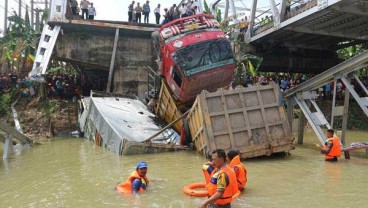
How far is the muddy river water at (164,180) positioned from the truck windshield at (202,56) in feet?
9.54

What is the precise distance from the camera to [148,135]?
13.1m

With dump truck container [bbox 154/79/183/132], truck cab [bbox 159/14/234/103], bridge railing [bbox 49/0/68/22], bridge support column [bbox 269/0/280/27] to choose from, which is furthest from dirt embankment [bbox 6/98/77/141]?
bridge support column [bbox 269/0/280/27]

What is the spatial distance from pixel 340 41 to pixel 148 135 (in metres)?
14.7

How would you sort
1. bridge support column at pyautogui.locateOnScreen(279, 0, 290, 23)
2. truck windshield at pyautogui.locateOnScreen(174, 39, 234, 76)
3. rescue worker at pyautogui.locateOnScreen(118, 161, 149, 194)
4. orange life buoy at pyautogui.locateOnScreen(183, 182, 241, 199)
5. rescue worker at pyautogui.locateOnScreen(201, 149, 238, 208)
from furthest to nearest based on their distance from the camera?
bridge support column at pyautogui.locateOnScreen(279, 0, 290, 23)
truck windshield at pyautogui.locateOnScreen(174, 39, 234, 76)
rescue worker at pyautogui.locateOnScreen(118, 161, 149, 194)
orange life buoy at pyautogui.locateOnScreen(183, 182, 241, 199)
rescue worker at pyautogui.locateOnScreen(201, 149, 238, 208)

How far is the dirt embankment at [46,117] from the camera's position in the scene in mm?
17547

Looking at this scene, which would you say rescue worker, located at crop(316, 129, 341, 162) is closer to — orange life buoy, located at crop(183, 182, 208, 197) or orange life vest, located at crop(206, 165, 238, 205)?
orange life buoy, located at crop(183, 182, 208, 197)

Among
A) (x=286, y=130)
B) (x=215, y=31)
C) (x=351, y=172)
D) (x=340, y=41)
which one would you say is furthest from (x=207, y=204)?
(x=340, y=41)

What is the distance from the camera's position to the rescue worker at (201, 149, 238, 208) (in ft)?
15.8

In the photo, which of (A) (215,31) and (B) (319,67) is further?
(B) (319,67)

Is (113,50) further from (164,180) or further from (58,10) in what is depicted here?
(164,180)

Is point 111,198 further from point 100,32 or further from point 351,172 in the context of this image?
point 100,32

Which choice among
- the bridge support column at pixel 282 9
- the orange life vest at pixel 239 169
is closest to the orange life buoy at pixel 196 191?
the orange life vest at pixel 239 169

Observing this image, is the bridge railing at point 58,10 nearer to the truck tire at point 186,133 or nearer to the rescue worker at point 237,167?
the truck tire at point 186,133

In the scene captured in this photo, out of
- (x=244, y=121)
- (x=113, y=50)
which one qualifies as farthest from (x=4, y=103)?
(x=244, y=121)
